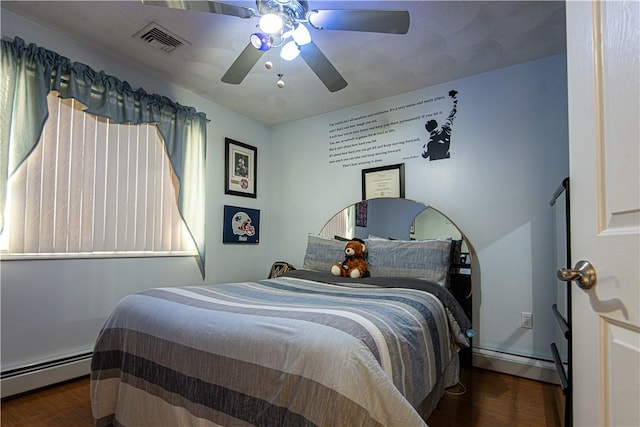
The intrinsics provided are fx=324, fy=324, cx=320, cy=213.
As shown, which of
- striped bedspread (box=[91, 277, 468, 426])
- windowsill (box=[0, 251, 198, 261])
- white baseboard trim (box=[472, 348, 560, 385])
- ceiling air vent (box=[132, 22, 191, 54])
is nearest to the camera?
striped bedspread (box=[91, 277, 468, 426])

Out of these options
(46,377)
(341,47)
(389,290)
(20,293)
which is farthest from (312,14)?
(46,377)

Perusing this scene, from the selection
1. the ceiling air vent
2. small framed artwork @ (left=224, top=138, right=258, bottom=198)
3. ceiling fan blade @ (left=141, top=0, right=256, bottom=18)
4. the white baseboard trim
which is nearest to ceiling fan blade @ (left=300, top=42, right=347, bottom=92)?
ceiling fan blade @ (left=141, top=0, right=256, bottom=18)

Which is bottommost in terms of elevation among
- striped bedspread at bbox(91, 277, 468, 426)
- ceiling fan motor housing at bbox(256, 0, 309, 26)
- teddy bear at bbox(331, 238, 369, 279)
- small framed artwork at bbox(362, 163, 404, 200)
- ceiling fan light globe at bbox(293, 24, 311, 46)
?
striped bedspread at bbox(91, 277, 468, 426)

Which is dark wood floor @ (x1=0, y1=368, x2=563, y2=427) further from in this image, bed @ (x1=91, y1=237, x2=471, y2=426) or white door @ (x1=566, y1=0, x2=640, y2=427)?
white door @ (x1=566, y1=0, x2=640, y2=427)

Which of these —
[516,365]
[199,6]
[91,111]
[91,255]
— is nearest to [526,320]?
[516,365]

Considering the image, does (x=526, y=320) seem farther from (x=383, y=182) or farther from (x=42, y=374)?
(x=42, y=374)

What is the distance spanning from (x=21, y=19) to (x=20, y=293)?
1.74m

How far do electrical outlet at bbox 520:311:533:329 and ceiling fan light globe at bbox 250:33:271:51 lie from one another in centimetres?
256

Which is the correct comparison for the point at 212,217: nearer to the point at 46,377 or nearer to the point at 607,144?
the point at 46,377

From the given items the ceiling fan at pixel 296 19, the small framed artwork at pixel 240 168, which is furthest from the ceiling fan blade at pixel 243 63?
the small framed artwork at pixel 240 168

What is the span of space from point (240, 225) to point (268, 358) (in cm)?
253

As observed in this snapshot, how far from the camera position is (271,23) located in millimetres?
1625

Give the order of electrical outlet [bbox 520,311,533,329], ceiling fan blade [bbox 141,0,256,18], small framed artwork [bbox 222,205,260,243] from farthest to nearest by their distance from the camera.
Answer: small framed artwork [bbox 222,205,260,243], electrical outlet [bbox 520,311,533,329], ceiling fan blade [bbox 141,0,256,18]

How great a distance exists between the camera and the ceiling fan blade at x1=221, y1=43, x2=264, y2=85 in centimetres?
189
